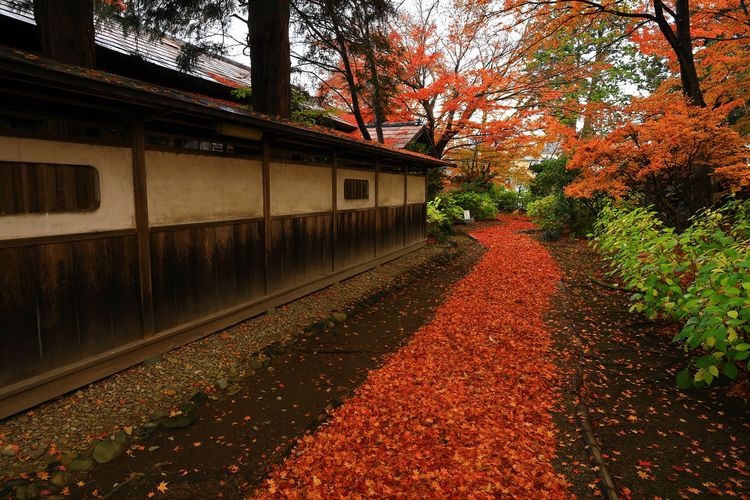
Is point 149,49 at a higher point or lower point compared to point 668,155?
higher

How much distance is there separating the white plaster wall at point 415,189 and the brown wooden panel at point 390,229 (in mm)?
1068

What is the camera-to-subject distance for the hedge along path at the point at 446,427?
346 centimetres

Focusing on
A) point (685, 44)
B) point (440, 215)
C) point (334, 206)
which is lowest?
point (440, 215)

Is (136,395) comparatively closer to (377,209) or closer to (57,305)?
(57,305)

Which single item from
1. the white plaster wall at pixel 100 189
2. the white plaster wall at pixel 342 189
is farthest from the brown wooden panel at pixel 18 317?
the white plaster wall at pixel 342 189

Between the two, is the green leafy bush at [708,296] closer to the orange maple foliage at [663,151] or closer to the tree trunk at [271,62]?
the orange maple foliage at [663,151]

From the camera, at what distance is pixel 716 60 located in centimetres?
1152

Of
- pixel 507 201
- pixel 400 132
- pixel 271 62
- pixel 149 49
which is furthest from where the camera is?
pixel 507 201

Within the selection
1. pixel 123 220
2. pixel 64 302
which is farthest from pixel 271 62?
pixel 64 302

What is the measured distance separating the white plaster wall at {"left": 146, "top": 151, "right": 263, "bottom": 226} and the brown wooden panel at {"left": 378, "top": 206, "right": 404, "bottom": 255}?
5882mm

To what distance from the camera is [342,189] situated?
10.4 m

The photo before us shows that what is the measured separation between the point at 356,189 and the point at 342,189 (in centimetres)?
80

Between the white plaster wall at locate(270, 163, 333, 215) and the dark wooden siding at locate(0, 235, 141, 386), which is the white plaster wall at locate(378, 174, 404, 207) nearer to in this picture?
the white plaster wall at locate(270, 163, 333, 215)

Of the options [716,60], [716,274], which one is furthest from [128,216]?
[716,60]
